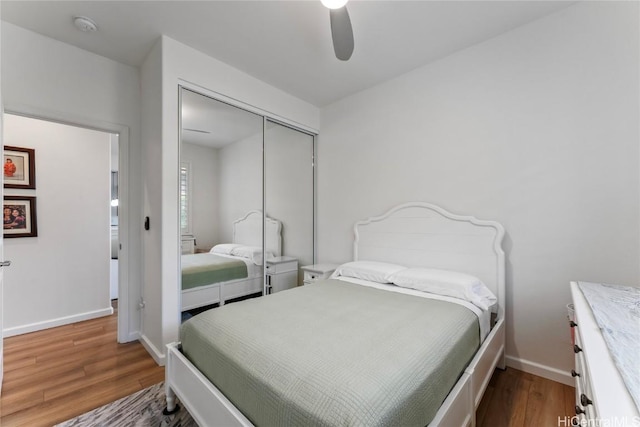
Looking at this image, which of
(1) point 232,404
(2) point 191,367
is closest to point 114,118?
(2) point 191,367

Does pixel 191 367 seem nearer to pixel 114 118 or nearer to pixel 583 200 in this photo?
pixel 114 118

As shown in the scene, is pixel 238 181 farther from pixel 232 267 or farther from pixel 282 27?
pixel 282 27

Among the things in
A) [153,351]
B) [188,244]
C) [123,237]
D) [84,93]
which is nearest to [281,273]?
[188,244]

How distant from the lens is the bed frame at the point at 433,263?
47.8 inches

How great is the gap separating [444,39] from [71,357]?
4114 mm

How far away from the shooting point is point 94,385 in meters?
1.90

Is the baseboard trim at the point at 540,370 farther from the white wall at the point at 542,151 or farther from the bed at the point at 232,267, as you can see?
the bed at the point at 232,267

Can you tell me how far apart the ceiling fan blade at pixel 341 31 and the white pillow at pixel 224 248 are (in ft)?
6.47

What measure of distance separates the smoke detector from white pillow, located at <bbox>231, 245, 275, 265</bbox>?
2115mm

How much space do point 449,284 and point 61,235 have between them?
157 inches

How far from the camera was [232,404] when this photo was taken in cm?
114

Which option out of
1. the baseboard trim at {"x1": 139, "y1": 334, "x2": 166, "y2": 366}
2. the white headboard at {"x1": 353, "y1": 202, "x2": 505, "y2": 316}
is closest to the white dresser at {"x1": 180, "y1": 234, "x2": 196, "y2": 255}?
the baseboard trim at {"x1": 139, "y1": 334, "x2": 166, "y2": 366}

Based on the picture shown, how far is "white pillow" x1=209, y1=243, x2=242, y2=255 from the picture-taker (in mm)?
2610

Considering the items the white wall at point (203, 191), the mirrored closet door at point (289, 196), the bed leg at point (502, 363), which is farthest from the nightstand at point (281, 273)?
the bed leg at point (502, 363)
